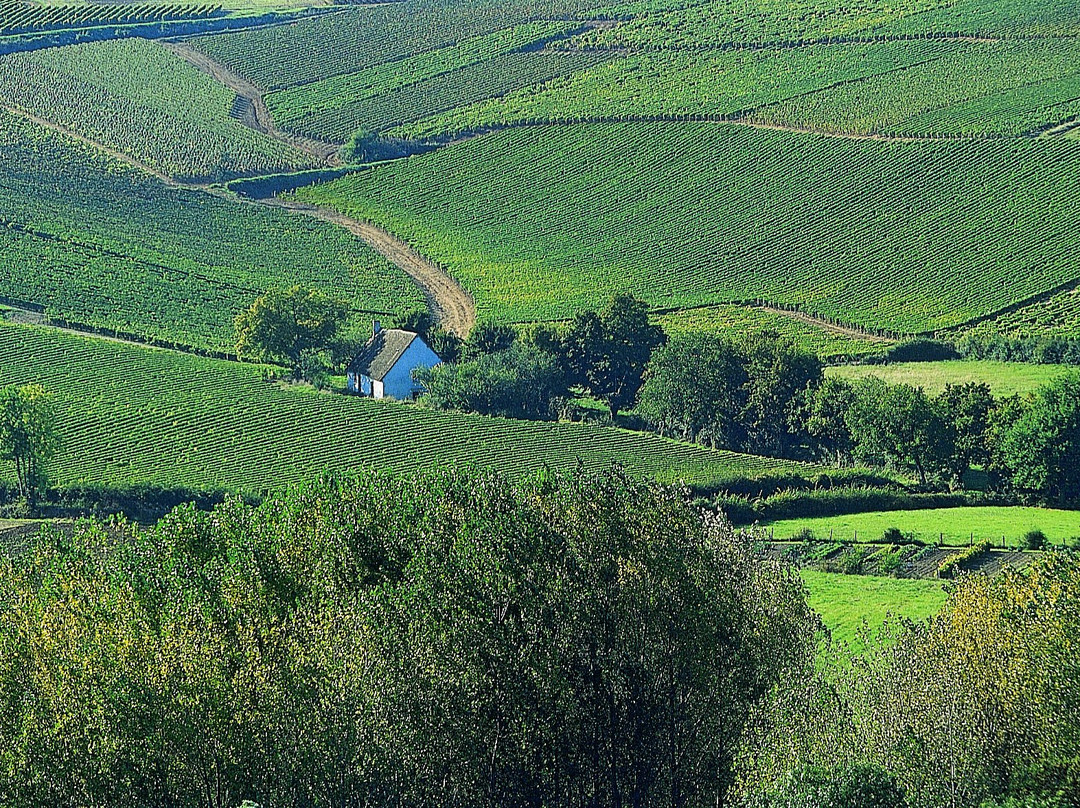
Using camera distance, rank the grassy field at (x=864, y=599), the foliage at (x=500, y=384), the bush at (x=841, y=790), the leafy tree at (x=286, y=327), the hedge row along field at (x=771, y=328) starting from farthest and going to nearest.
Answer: the hedge row along field at (x=771, y=328), the leafy tree at (x=286, y=327), the foliage at (x=500, y=384), the grassy field at (x=864, y=599), the bush at (x=841, y=790)

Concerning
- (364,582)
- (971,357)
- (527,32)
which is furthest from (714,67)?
(364,582)

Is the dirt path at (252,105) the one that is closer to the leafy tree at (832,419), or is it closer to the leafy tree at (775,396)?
the leafy tree at (775,396)

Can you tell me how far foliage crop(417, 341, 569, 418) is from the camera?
3905 inches

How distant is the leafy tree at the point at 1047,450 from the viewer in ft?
284

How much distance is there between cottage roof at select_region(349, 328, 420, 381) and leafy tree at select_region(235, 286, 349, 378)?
11.3ft

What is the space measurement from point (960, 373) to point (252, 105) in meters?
98.7

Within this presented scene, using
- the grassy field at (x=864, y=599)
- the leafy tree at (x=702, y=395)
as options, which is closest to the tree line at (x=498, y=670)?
the grassy field at (x=864, y=599)

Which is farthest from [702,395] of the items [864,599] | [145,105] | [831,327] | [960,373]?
[145,105]

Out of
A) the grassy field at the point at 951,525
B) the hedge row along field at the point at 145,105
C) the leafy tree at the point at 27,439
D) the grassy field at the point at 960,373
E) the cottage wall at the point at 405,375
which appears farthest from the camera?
the hedge row along field at the point at 145,105

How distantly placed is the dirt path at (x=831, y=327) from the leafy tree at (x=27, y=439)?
57.0 meters

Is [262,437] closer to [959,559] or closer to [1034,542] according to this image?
[959,559]

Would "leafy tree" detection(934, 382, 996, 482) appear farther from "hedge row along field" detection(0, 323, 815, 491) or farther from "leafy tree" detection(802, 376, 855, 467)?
"hedge row along field" detection(0, 323, 815, 491)

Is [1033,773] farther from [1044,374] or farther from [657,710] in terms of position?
[1044,374]

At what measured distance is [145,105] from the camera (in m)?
176
